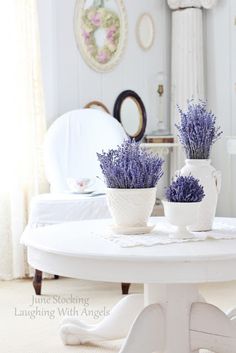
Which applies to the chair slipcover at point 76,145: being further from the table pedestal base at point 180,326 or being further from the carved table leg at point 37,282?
the table pedestal base at point 180,326

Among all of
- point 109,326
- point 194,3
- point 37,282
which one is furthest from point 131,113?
point 109,326

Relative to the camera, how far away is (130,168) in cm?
204

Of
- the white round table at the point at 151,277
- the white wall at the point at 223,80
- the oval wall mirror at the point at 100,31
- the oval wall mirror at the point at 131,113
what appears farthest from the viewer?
the white wall at the point at 223,80

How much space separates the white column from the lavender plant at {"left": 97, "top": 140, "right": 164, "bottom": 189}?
2.93 metres

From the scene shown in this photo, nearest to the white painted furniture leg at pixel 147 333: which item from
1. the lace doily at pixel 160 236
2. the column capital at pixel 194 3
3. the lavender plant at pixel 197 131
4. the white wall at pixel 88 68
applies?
the lace doily at pixel 160 236

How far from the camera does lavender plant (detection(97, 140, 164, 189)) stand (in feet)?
6.75

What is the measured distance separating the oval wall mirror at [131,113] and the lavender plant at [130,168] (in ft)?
8.55

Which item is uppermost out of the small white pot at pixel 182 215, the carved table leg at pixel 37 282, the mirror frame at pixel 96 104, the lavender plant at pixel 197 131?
the mirror frame at pixel 96 104

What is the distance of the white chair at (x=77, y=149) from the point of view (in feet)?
12.1

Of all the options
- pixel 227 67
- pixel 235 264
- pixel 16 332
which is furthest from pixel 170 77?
pixel 235 264

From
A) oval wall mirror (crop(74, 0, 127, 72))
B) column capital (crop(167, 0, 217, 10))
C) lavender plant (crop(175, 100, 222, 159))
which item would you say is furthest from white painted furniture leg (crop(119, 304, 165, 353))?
column capital (crop(167, 0, 217, 10))

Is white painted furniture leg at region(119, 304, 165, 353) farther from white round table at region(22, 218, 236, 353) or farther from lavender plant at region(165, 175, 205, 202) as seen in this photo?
lavender plant at region(165, 175, 205, 202)

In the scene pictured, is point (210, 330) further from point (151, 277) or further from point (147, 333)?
point (151, 277)

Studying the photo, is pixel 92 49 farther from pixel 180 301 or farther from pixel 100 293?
pixel 180 301
